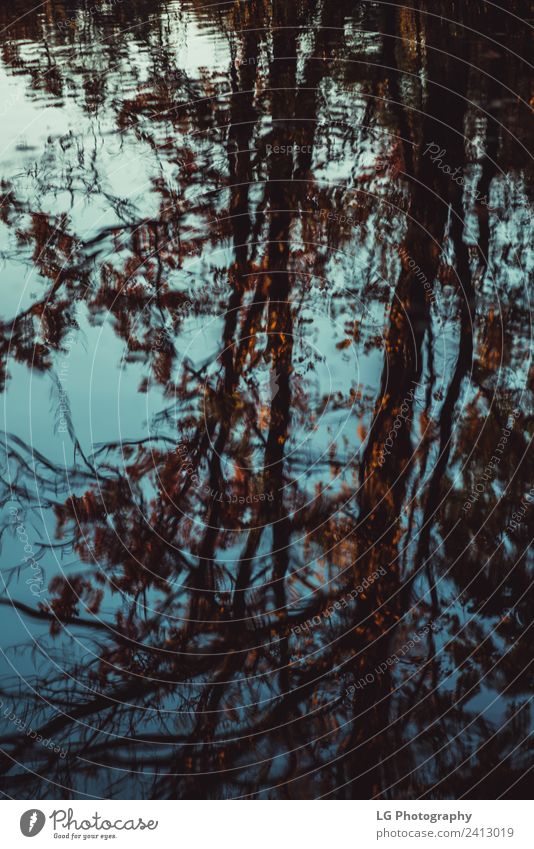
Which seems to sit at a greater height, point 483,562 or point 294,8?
point 294,8

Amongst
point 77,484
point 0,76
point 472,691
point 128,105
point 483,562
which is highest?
point 0,76

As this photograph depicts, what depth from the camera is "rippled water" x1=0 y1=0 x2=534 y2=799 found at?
7.61 ft

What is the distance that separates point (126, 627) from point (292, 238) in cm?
199

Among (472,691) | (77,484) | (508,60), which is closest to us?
(472,691)

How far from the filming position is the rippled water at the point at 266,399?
7.61ft

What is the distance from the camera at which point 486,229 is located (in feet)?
8.95

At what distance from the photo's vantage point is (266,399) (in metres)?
2.60

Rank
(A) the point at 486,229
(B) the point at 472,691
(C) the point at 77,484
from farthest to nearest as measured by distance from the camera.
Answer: (A) the point at 486,229 → (C) the point at 77,484 → (B) the point at 472,691

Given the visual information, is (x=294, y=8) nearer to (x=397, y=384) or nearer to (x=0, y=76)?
(x=0, y=76)

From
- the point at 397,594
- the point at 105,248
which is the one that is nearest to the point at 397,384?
the point at 397,594
